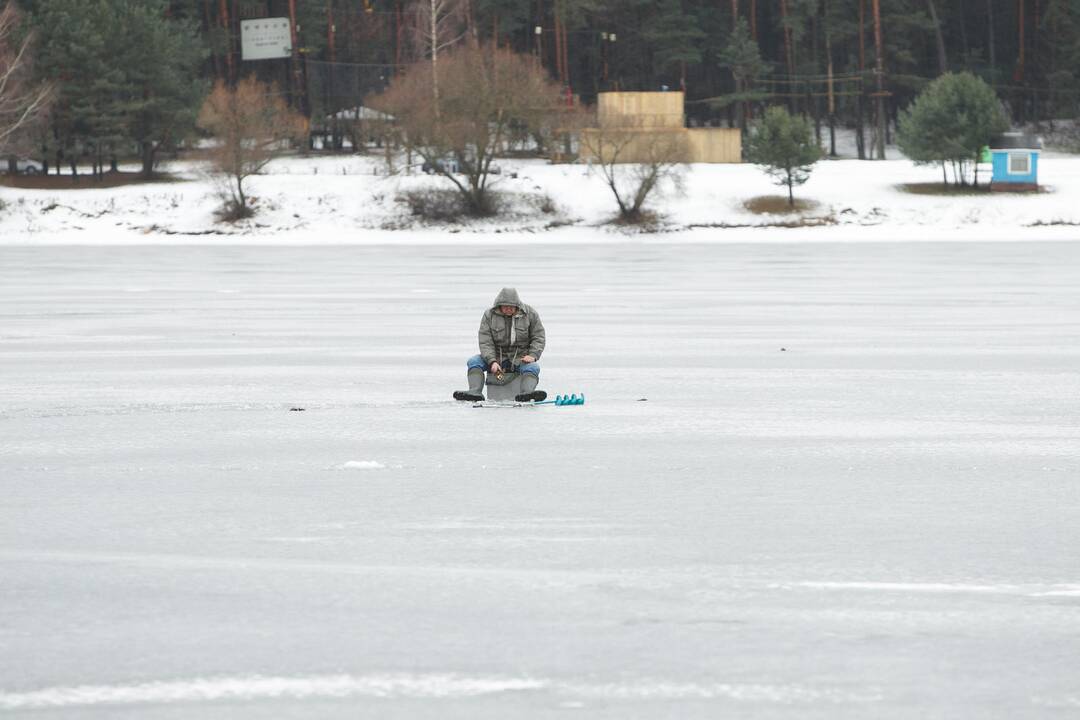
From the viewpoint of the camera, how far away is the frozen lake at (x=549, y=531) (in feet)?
17.8

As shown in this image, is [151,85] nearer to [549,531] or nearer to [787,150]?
[787,150]

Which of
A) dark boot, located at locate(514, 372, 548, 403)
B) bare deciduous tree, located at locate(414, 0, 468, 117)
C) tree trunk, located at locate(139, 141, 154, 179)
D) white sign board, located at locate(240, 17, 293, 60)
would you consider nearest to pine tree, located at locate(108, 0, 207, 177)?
tree trunk, located at locate(139, 141, 154, 179)

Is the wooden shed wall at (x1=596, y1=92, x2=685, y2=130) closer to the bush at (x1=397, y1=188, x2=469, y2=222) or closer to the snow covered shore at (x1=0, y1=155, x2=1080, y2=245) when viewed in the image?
the snow covered shore at (x1=0, y1=155, x2=1080, y2=245)

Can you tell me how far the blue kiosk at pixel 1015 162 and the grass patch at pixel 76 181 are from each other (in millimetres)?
35745

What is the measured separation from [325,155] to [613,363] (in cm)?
6166

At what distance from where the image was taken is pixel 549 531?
25.3 ft

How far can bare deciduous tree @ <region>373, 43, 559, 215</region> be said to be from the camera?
2367 inches

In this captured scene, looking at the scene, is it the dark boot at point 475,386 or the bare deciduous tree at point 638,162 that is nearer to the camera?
the dark boot at point 475,386

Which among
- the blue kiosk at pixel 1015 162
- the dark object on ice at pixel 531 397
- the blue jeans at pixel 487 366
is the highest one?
the blue kiosk at pixel 1015 162

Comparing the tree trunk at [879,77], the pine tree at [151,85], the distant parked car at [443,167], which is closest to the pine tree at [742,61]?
the tree trunk at [879,77]

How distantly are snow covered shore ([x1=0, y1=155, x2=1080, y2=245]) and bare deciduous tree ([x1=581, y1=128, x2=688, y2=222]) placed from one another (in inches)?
36.7

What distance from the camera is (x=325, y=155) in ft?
247

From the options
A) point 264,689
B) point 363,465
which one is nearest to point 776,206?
point 363,465

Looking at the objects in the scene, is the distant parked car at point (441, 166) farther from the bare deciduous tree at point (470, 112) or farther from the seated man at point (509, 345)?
the seated man at point (509, 345)
